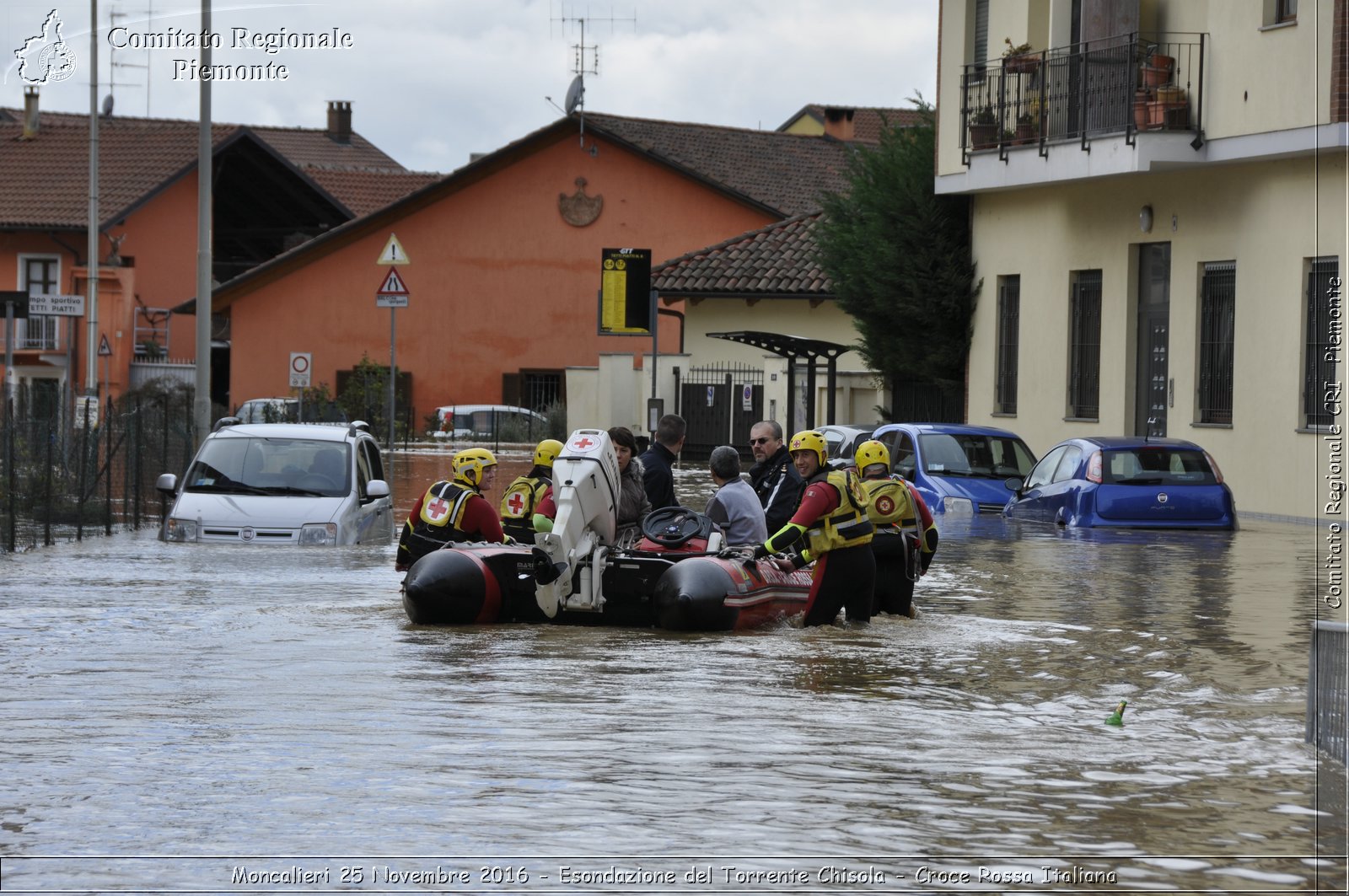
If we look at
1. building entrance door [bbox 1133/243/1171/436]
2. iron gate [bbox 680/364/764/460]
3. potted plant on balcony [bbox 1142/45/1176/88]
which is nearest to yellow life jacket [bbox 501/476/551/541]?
potted plant on balcony [bbox 1142/45/1176/88]

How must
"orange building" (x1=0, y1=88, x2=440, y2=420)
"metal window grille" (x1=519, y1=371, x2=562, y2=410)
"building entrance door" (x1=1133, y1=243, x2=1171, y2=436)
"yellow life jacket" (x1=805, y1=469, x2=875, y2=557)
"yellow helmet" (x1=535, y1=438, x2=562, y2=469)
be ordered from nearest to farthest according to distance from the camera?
"yellow life jacket" (x1=805, y1=469, x2=875, y2=557), "yellow helmet" (x1=535, y1=438, x2=562, y2=469), "building entrance door" (x1=1133, y1=243, x2=1171, y2=436), "metal window grille" (x1=519, y1=371, x2=562, y2=410), "orange building" (x1=0, y1=88, x2=440, y2=420)

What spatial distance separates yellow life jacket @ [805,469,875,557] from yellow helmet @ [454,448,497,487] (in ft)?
8.90

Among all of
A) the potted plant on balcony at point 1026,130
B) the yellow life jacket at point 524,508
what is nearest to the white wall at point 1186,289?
the potted plant on balcony at point 1026,130

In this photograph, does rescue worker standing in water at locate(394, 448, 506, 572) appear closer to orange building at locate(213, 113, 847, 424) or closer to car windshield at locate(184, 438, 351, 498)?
car windshield at locate(184, 438, 351, 498)

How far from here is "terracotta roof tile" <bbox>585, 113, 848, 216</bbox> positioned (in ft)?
192

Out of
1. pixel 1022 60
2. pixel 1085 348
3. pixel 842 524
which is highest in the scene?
pixel 1022 60

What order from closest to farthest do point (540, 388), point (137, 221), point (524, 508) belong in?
point (524, 508), point (540, 388), point (137, 221)

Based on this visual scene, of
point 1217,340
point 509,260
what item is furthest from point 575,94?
point 1217,340

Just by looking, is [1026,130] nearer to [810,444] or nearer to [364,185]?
[810,444]

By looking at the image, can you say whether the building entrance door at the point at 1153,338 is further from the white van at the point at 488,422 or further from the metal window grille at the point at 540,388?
the metal window grille at the point at 540,388

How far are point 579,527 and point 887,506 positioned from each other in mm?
2435

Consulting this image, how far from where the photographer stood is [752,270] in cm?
4859

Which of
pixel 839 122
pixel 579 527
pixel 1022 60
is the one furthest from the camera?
pixel 839 122

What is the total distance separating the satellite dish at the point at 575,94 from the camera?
57.4 metres
